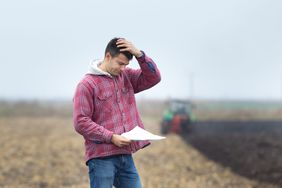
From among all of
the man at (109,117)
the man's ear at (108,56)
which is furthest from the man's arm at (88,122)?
the man's ear at (108,56)

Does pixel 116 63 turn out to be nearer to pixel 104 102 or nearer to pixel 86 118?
pixel 104 102

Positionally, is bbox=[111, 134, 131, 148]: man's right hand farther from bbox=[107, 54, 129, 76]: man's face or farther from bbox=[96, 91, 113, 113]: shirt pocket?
bbox=[107, 54, 129, 76]: man's face

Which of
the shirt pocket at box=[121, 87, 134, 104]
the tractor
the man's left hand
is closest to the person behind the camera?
the man's left hand

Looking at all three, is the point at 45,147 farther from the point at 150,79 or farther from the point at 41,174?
the point at 150,79

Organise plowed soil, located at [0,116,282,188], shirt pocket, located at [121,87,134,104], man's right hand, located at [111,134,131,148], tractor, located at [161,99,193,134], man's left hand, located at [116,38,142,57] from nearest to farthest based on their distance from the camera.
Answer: man's right hand, located at [111,134,131,148]
man's left hand, located at [116,38,142,57]
shirt pocket, located at [121,87,134,104]
plowed soil, located at [0,116,282,188]
tractor, located at [161,99,193,134]

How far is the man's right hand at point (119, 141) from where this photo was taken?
363cm

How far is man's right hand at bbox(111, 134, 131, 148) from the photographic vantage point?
363 cm

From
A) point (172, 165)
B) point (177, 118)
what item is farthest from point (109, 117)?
point (177, 118)

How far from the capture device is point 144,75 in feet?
13.4

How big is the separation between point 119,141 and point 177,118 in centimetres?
1592

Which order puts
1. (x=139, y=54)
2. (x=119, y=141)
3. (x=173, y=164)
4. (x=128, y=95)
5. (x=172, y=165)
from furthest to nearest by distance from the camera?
(x=173, y=164), (x=172, y=165), (x=128, y=95), (x=139, y=54), (x=119, y=141)

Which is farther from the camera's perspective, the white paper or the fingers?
the fingers

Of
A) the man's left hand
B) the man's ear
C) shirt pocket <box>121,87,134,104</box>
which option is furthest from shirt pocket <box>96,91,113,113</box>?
the man's left hand

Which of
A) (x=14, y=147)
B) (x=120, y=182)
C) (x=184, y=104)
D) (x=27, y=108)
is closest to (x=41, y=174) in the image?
(x=14, y=147)
